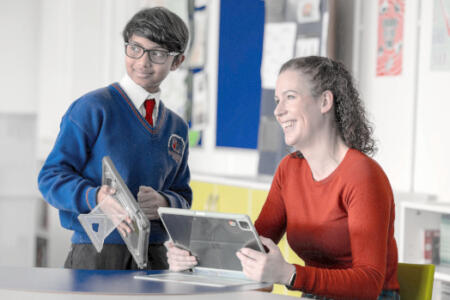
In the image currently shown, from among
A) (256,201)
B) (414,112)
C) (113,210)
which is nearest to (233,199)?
(256,201)

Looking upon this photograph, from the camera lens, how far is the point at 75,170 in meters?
2.23

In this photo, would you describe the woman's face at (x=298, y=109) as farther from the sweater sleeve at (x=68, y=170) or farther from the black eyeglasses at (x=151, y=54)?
the sweater sleeve at (x=68, y=170)

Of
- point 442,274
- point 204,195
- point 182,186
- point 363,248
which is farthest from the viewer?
point 204,195

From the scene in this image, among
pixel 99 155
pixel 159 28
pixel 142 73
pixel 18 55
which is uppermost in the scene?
pixel 18 55

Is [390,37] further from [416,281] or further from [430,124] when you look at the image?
[416,281]

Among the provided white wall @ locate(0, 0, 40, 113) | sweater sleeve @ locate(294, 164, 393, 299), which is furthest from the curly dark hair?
white wall @ locate(0, 0, 40, 113)

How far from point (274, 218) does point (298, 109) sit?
0.38 m

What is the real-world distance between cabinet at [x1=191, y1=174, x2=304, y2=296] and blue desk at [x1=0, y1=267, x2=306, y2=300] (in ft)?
5.94

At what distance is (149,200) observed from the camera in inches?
86.4

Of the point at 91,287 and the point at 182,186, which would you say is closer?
the point at 91,287

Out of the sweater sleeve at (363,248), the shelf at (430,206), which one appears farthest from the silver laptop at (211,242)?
the shelf at (430,206)

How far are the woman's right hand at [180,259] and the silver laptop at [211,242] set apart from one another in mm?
13

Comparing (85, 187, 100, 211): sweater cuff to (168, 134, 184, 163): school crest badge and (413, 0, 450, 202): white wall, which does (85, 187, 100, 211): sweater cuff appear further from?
(413, 0, 450, 202): white wall

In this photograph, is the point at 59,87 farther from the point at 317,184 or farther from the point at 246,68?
the point at 317,184
